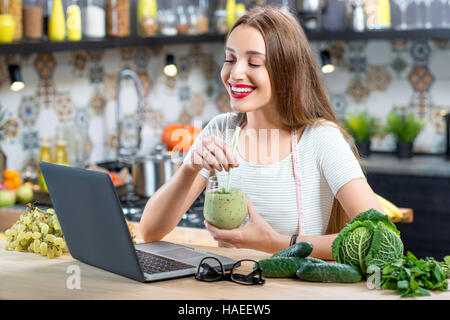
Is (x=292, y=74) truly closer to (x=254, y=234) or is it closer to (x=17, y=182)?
(x=254, y=234)

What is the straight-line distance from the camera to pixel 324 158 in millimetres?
2068

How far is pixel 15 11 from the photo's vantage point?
3217mm

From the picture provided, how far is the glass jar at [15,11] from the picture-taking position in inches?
126

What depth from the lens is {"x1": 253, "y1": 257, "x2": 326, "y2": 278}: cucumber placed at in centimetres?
156

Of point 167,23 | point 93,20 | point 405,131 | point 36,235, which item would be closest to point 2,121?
point 93,20

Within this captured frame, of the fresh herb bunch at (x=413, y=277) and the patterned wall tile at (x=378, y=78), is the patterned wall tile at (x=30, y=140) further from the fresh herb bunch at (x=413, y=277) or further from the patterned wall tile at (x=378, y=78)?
the fresh herb bunch at (x=413, y=277)

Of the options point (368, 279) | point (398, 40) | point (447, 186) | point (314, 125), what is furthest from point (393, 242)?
point (398, 40)

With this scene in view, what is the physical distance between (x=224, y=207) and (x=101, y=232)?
308 mm

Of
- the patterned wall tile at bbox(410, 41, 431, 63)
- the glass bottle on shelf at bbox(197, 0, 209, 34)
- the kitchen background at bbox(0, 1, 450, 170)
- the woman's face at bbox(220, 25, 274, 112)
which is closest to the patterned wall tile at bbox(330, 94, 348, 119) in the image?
the kitchen background at bbox(0, 1, 450, 170)

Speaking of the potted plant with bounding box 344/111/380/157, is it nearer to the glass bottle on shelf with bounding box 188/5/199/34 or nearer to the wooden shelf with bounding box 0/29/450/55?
the wooden shelf with bounding box 0/29/450/55

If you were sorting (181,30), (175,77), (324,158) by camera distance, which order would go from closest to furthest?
(324,158)
(181,30)
(175,77)

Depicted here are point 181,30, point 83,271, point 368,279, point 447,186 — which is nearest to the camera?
point 368,279

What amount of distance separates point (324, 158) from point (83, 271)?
789 millimetres
